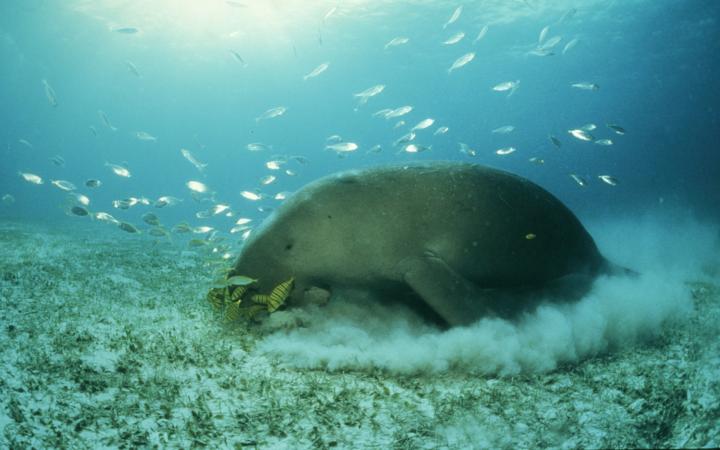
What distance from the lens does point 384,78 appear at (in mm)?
56969

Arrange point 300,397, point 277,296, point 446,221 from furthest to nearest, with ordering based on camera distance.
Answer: point 446,221, point 277,296, point 300,397

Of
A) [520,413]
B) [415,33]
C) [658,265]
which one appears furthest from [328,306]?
[415,33]

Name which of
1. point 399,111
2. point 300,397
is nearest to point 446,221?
point 300,397

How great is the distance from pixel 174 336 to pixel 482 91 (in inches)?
2803

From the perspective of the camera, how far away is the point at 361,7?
30.8 meters

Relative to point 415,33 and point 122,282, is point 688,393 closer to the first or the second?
point 122,282

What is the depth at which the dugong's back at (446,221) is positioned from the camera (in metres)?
3.91

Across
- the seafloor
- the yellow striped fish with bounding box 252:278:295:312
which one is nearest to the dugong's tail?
the seafloor

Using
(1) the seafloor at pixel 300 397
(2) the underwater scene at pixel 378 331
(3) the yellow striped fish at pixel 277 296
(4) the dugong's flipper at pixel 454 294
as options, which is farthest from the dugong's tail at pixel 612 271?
(3) the yellow striped fish at pixel 277 296

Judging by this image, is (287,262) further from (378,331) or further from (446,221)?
(446,221)

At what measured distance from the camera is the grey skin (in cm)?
382

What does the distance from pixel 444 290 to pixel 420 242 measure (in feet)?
2.08

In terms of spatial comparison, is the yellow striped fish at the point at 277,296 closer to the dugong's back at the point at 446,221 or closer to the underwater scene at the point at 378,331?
the underwater scene at the point at 378,331

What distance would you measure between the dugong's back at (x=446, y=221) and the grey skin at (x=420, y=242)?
11mm
